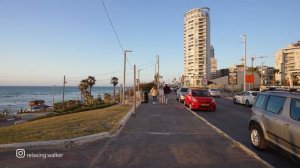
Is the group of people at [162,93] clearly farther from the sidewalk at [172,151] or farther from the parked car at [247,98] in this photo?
the sidewalk at [172,151]

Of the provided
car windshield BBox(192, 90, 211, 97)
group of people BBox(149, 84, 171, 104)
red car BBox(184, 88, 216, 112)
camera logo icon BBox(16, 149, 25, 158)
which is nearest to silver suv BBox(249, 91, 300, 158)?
camera logo icon BBox(16, 149, 25, 158)

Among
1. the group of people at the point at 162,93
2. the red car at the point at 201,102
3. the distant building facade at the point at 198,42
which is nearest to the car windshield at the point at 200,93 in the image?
the red car at the point at 201,102

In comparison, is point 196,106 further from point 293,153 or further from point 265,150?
point 293,153

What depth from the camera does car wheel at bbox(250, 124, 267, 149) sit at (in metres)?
8.21

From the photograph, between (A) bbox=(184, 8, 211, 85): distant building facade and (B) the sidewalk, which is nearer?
(B) the sidewalk

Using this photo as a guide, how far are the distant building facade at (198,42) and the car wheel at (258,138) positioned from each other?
130886 millimetres

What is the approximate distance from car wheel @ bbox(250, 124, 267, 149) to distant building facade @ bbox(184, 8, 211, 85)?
13089 centimetres

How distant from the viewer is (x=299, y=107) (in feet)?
22.0

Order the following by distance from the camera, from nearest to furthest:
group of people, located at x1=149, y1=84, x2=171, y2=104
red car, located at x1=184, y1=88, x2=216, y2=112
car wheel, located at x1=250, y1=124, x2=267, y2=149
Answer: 1. car wheel, located at x1=250, y1=124, x2=267, y2=149
2. red car, located at x1=184, y1=88, x2=216, y2=112
3. group of people, located at x1=149, y1=84, x2=171, y2=104

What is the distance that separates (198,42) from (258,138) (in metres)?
139

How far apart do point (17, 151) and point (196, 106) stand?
15.0m

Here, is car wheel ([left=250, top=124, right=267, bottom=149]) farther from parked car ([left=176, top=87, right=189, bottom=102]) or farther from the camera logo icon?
parked car ([left=176, top=87, right=189, bottom=102])

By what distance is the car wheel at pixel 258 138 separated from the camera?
8211mm

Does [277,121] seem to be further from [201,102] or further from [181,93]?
[181,93]
